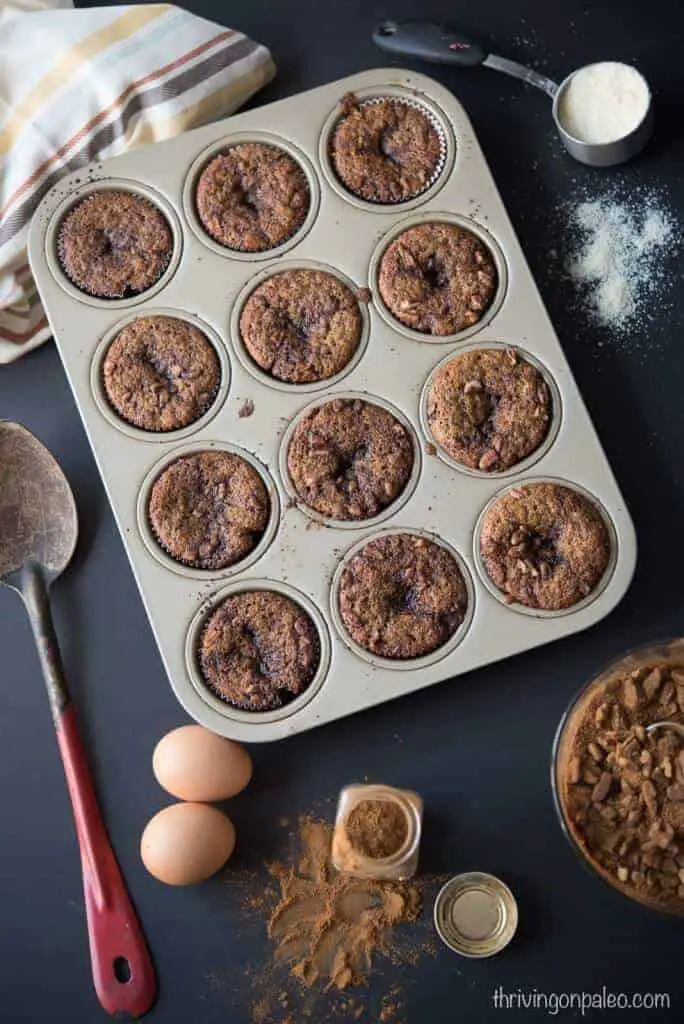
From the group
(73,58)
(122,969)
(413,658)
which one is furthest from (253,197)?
(122,969)

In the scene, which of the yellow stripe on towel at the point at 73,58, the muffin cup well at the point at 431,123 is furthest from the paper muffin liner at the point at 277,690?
the yellow stripe on towel at the point at 73,58

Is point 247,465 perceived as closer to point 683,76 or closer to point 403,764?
point 403,764

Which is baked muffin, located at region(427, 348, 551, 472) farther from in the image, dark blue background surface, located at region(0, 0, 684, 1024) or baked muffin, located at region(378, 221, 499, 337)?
dark blue background surface, located at region(0, 0, 684, 1024)

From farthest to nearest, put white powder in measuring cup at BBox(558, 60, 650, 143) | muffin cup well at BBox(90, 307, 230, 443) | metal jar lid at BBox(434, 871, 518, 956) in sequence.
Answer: white powder in measuring cup at BBox(558, 60, 650, 143)
muffin cup well at BBox(90, 307, 230, 443)
metal jar lid at BBox(434, 871, 518, 956)

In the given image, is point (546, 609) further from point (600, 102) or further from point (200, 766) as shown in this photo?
point (600, 102)

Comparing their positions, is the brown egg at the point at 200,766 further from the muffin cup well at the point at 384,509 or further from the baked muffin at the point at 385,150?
the baked muffin at the point at 385,150

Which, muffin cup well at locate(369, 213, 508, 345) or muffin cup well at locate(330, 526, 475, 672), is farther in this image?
muffin cup well at locate(369, 213, 508, 345)

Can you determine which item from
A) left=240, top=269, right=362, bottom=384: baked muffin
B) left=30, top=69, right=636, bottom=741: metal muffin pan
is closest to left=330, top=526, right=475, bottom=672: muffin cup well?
left=30, top=69, right=636, bottom=741: metal muffin pan
